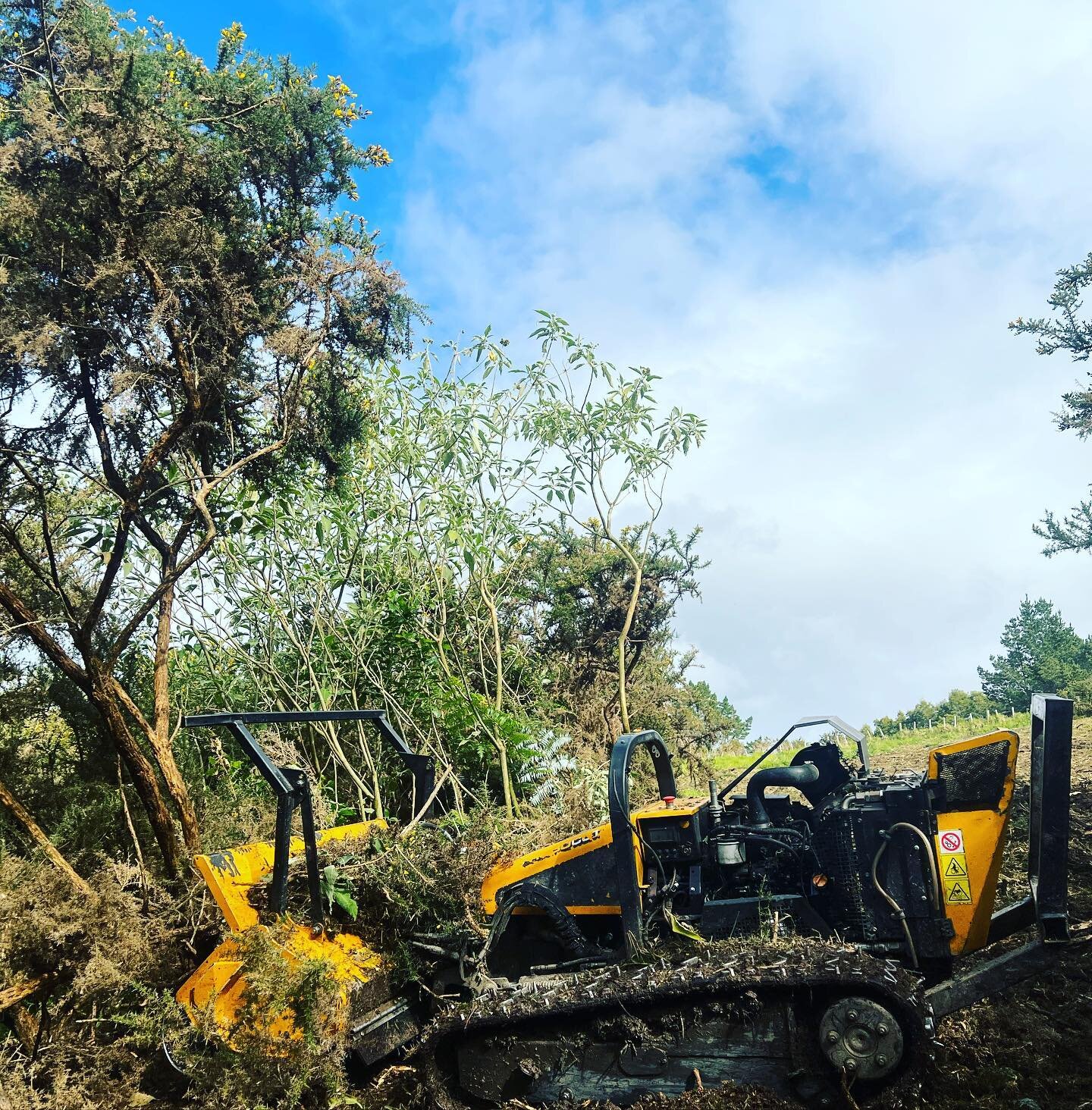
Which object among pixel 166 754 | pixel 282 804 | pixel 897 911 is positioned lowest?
pixel 897 911

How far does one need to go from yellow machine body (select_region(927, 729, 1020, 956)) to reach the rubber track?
73 centimetres

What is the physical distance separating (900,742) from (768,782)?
37.4 feet

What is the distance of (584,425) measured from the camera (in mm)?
10086

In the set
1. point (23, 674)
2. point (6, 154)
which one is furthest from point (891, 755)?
point (6, 154)

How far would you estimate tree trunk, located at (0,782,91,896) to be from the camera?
6391 mm

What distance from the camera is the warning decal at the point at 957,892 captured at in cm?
482

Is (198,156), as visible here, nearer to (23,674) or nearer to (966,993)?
(23,674)

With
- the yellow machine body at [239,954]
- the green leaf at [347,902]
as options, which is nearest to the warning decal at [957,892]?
the yellow machine body at [239,954]

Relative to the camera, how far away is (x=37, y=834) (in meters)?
6.54

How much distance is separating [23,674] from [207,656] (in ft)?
5.07

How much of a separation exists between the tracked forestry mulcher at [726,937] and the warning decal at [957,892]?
0.04 feet

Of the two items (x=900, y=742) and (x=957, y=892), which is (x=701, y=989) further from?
(x=900, y=742)

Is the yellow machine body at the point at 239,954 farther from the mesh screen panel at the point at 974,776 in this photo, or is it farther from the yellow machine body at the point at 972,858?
the mesh screen panel at the point at 974,776

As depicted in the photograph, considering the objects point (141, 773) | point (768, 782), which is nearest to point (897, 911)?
point (768, 782)
